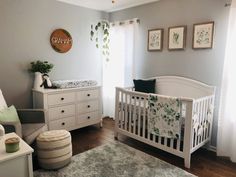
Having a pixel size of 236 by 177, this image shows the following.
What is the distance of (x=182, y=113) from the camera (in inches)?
98.2

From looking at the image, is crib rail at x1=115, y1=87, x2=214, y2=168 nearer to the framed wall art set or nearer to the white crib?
the white crib

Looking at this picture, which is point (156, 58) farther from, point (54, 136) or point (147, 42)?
point (54, 136)

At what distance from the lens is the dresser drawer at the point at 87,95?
11.1 feet

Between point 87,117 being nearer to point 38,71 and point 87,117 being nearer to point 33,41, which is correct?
point 38,71

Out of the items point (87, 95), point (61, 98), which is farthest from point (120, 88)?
point (61, 98)

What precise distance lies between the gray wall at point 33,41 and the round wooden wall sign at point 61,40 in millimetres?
74

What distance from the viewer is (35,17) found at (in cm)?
316

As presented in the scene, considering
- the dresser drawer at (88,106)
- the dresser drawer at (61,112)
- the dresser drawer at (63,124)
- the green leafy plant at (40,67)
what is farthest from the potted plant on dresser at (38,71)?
the dresser drawer at (88,106)

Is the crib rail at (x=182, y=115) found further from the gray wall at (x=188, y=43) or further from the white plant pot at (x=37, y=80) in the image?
the white plant pot at (x=37, y=80)

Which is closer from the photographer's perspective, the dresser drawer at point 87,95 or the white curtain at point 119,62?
the dresser drawer at point 87,95

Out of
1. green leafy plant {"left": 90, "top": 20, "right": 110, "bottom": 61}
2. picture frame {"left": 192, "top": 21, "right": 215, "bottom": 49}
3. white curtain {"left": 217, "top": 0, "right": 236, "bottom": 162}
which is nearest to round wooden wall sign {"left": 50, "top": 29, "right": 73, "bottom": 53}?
green leafy plant {"left": 90, "top": 20, "right": 110, "bottom": 61}

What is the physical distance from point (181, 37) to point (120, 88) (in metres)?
1.26

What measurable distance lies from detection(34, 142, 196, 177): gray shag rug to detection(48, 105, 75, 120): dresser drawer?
798 millimetres

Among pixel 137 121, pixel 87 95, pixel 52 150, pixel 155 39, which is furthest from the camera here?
pixel 87 95
